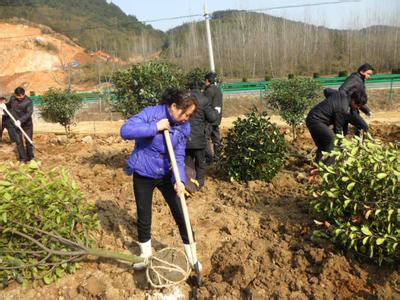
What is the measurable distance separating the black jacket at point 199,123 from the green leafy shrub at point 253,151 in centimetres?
54

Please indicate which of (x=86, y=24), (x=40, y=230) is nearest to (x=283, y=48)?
(x=40, y=230)

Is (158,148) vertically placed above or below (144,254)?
above

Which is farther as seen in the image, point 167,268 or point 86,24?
point 86,24

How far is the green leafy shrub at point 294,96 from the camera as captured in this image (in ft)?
26.5

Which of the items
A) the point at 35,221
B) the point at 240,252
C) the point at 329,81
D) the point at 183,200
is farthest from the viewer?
the point at 329,81

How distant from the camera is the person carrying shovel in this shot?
26.3 feet

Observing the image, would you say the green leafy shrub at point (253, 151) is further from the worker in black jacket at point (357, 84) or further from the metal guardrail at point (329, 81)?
the metal guardrail at point (329, 81)

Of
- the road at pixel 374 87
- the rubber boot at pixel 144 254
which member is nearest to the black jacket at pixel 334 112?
the rubber boot at pixel 144 254

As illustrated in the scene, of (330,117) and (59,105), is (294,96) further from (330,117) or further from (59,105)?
(59,105)

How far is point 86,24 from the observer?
77.2m

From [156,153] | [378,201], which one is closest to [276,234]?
[378,201]

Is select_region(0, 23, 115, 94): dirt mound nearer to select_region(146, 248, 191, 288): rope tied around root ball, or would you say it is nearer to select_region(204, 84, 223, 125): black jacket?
select_region(204, 84, 223, 125): black jacket

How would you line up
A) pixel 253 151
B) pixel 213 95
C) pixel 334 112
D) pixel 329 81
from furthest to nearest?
pixel 329 81 < pixel 213 95 < pixel 253 151 < pixel 334 112

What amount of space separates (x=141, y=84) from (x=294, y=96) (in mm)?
3231
